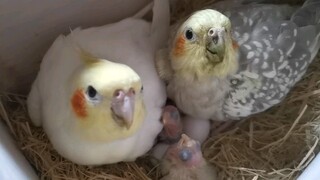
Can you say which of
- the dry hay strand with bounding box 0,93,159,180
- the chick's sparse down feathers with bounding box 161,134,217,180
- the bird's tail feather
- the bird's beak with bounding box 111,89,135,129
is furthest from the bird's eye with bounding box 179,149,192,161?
the bird's tail feather

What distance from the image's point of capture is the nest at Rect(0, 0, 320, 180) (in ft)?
4.70

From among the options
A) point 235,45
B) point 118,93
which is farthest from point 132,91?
point 235,45

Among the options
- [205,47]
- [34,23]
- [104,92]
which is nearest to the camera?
[104,92]

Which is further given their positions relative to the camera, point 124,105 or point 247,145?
point 247,145

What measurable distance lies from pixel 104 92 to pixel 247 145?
0.54 m

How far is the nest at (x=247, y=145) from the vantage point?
1432mm

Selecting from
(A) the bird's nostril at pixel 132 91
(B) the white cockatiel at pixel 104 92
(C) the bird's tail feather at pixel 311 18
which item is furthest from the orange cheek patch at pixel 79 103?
(C) the bird's tail feather at pixel 311 18

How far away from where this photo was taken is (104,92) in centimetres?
115

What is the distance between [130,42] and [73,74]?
22cm

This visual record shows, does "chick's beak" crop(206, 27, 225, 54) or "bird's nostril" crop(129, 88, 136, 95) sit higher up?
"chick's beak" crop(206, 27, 225, 54)

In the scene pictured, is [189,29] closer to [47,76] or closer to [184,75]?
[184,75]

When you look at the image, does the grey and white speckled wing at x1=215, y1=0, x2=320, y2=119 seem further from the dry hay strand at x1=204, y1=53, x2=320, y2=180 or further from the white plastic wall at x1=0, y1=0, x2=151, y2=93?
the white plastic wall at x1=0, y1=0, x2=151, y2=93

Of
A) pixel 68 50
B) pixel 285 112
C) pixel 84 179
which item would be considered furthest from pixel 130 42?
pixel 285 112

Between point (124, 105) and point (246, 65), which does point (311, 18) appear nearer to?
point (246, 65)
